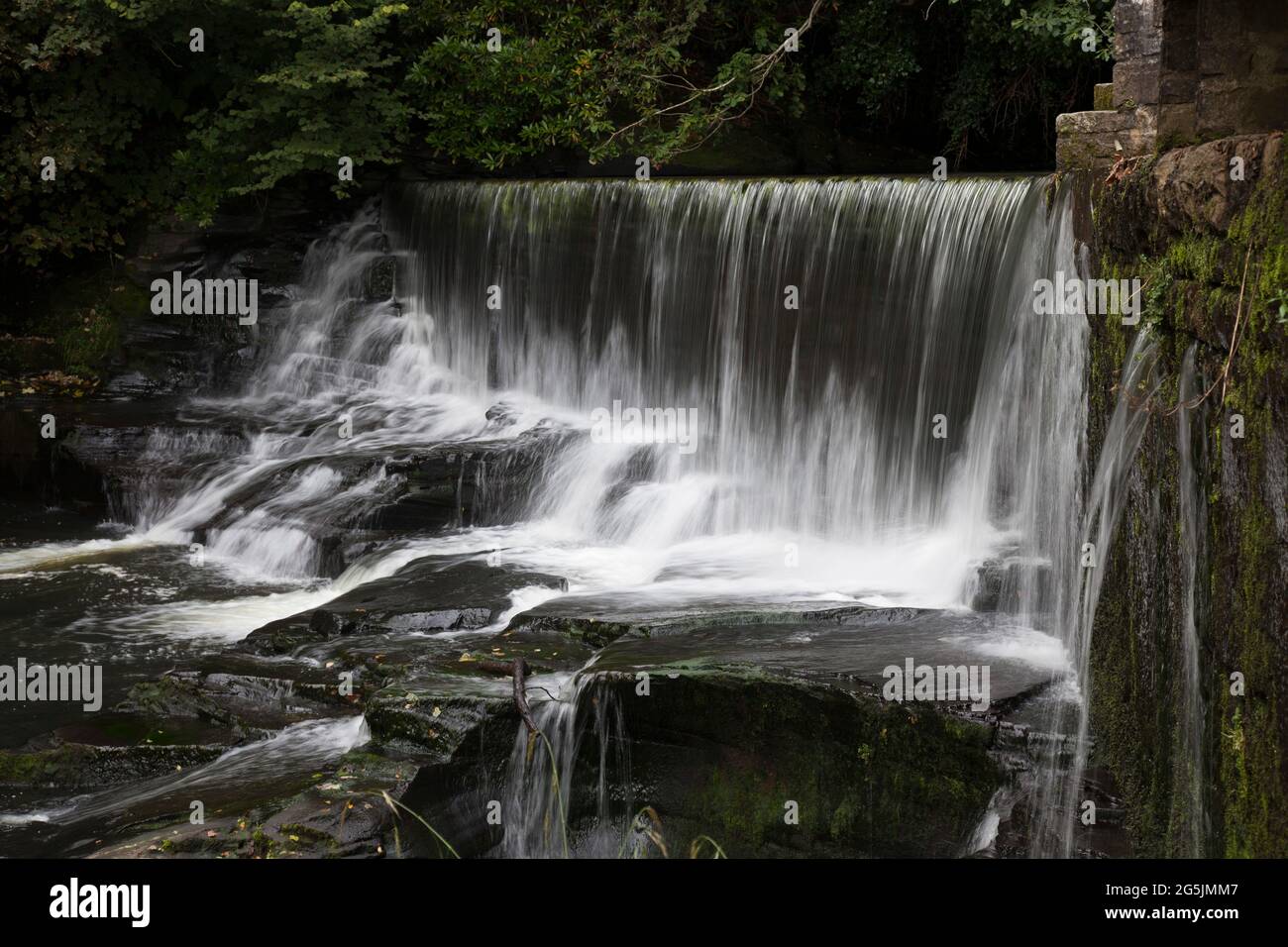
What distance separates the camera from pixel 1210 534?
5098mm

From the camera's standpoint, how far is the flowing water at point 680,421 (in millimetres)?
8852

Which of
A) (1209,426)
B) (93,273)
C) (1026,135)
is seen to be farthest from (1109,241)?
(93,273)

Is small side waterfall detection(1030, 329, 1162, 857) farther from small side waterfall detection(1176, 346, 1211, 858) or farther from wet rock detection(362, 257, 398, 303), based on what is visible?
wet rock detection(362, 257, 398, 303)

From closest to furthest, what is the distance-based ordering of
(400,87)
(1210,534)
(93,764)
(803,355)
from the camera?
(1210,534) < (93,764) < (803,355) < (400,87)

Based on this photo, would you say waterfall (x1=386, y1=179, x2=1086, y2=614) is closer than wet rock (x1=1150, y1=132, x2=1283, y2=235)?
No

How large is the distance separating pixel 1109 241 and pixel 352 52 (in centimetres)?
1043

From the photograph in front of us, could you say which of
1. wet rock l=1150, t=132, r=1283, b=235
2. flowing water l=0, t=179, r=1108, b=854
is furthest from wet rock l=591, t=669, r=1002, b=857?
wet rock l=1150, t=132, r=1283, b=235
